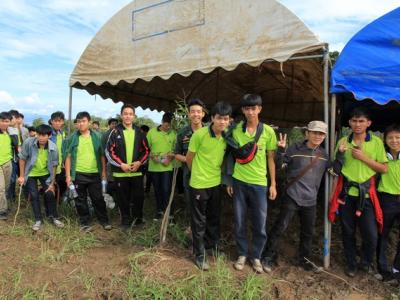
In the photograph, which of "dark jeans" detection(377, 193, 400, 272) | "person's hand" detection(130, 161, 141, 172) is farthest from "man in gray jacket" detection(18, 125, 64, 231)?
"dark jeans" detection(377, 193, 400, 272)

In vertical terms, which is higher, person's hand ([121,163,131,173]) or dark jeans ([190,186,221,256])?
person's hand ([121,163,131,173])

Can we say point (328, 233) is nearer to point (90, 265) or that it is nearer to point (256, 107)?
point (256, 107)

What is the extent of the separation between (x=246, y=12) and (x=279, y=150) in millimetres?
2004

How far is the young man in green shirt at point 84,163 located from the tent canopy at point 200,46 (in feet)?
3.47

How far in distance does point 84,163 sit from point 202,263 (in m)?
2.25

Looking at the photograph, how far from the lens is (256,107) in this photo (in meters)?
3.58

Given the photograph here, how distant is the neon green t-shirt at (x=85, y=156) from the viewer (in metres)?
4.89

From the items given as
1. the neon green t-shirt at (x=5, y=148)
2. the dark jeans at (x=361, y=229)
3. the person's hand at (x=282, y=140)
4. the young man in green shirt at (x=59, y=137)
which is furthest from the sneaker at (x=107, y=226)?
the dark jeans at (x=361, y=229)

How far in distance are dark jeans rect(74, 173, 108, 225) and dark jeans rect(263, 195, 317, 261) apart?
250cm

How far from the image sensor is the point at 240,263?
12.6 ft

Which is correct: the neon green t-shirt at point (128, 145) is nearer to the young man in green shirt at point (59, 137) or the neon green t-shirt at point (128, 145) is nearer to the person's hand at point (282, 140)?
the young man in green shirt at point (59, 137)

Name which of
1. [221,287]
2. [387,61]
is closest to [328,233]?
[221,287]

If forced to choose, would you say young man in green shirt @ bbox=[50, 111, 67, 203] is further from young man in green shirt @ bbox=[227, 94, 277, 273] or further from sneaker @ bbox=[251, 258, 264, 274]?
sneaker @ bbox=[251, 258, 264, 274]

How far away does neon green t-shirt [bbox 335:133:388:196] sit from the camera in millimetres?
3674
